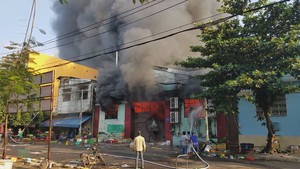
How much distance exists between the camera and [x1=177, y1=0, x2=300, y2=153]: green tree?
13.4 meters

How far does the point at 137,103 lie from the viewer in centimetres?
2625

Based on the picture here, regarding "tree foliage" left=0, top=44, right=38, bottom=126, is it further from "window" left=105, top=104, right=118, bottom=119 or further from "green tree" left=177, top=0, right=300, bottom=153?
"window" left=105, top=104, right=118, bottom=119

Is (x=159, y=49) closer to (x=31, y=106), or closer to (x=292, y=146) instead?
(x=292, y=146)

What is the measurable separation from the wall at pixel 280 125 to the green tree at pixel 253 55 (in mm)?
2617

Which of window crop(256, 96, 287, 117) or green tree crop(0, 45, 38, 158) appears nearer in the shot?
green tree crop(0, 45, 38, 158)

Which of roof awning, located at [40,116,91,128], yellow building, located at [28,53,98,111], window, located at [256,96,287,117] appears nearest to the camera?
window, located at [256,96,287,117]

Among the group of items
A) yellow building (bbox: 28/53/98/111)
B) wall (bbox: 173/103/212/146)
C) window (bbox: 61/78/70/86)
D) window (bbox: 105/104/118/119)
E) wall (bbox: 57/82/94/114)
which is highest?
yellow building (bbox: 28/53/98/111)

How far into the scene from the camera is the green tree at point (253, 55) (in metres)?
13.4

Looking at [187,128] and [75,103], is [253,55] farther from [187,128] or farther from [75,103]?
[75,103]

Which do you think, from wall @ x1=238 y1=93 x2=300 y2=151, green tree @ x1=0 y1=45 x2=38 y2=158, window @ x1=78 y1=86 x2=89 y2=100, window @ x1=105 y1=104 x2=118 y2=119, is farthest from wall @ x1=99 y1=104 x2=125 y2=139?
green tree @ x1=0 y1=45 x2=38 y2=158

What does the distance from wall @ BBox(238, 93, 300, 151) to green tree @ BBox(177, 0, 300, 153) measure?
2.62m

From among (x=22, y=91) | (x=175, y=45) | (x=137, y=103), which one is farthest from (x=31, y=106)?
(x=175, y=45)

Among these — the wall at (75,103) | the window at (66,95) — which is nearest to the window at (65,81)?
the wall at (75,103)

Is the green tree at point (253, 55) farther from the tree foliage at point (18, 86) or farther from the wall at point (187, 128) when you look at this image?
the tree foliage at point (18, 86)
